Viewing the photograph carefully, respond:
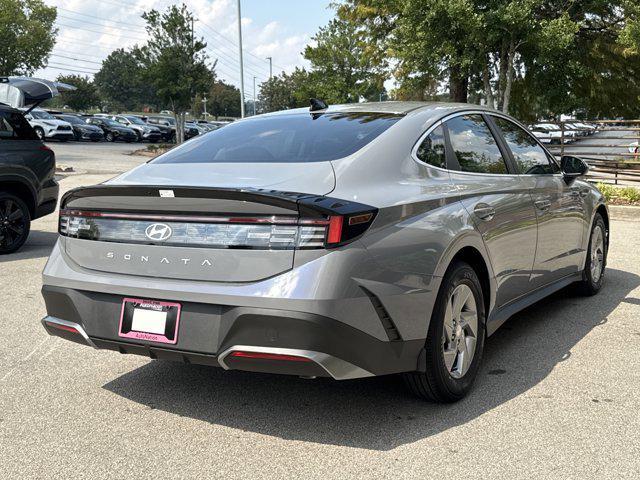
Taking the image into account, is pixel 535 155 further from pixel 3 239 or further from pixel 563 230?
pixel 3 239

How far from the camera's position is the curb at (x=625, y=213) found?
12.0 metres

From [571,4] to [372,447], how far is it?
22.8 metres

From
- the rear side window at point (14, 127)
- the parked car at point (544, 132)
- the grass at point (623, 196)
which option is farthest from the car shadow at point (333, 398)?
the grass at point (623, 196)

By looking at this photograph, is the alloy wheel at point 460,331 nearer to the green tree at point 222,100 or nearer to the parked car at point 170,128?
the parked car at point 170,128

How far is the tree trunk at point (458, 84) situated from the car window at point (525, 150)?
20.5 m

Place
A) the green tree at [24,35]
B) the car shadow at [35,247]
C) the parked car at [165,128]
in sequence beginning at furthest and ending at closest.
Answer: the green tree at [24,35] < the parked car at [165,128] < the car shadow at [35,247]

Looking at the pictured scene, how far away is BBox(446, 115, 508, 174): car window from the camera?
426cm

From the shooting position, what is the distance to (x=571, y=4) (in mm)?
22953

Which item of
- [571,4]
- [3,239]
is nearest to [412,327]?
[3,239]

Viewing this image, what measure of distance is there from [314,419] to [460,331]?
0.91 meters

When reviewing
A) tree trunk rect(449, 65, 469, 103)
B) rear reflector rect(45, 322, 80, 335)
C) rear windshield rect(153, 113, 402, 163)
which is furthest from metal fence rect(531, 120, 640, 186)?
rear reflector rect(45, 322, 80, 335)

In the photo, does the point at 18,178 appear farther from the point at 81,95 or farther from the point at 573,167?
the point at 81,95

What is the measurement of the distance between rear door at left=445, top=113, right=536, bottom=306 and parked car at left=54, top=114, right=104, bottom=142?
40265 mm

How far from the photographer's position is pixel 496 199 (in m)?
4.30
